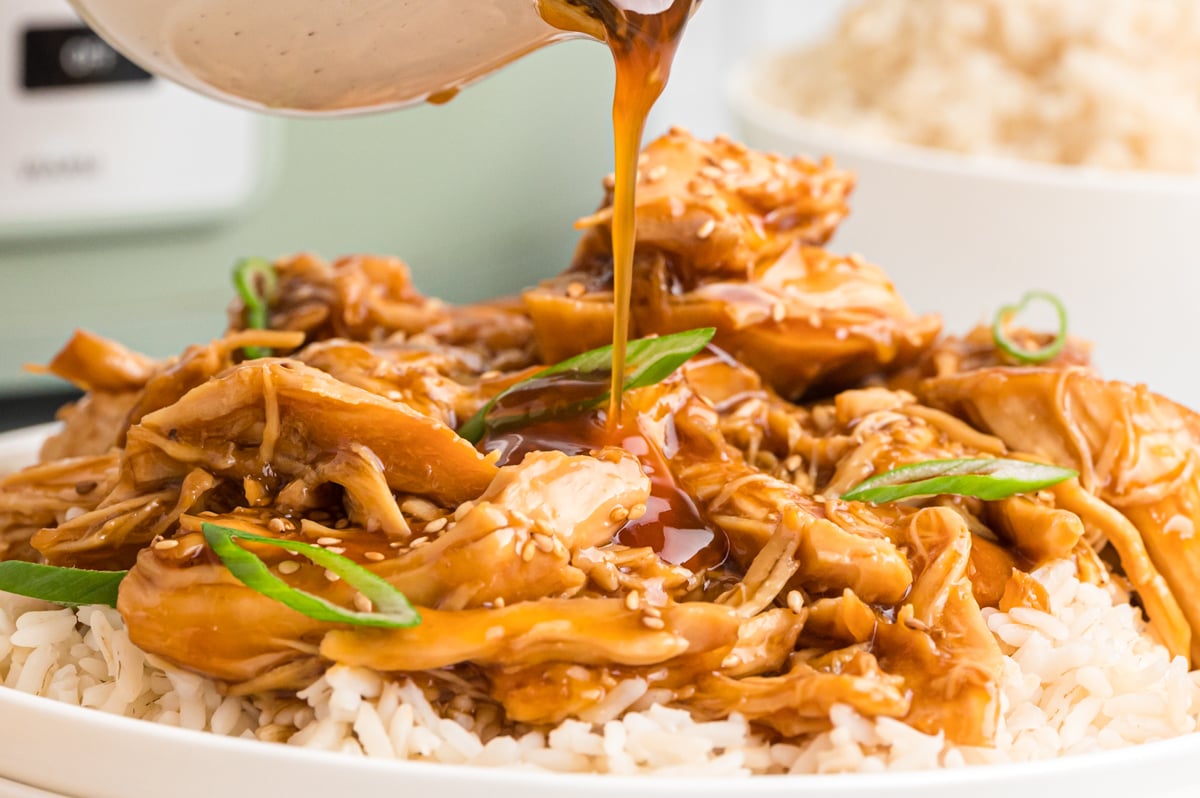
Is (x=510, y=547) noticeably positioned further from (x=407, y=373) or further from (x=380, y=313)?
(x=380, y=313)

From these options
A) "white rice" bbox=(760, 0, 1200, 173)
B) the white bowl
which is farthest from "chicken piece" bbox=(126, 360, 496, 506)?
"white rice" bbox=(760, 0, 1200, 173)

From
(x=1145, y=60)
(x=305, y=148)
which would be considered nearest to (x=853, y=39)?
(x=1145, y=60)

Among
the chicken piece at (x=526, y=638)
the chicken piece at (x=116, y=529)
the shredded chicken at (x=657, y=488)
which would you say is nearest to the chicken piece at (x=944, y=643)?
the shredded chicken at (x=657, y=488)

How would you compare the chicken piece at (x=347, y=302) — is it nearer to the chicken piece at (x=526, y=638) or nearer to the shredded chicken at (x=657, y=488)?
the shredded chicken at (x=657, y=488)

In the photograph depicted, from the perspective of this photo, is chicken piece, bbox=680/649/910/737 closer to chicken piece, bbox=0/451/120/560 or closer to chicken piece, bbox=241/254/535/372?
chicken piece, bbox=241/254/535/372

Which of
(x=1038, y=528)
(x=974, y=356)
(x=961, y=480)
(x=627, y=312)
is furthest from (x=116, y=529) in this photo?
(x=974, y=356)

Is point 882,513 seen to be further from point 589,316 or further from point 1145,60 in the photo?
point 1145,60
